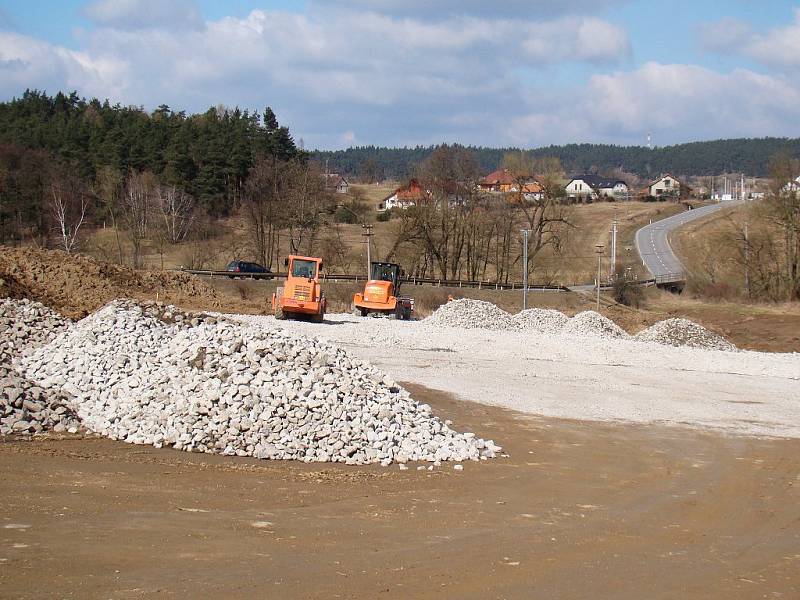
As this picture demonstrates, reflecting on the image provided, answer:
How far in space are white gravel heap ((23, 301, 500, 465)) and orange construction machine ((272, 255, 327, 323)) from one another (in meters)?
14.7

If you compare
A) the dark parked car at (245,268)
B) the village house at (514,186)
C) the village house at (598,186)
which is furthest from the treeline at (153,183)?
the village house at (598,186)

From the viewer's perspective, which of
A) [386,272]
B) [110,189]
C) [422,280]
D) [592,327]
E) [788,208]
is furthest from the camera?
[110,189]

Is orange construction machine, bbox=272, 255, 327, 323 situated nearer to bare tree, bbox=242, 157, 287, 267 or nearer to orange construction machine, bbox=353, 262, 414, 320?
orange construction machine, bbox=353, 262, 414, 320

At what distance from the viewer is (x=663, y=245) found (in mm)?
98438

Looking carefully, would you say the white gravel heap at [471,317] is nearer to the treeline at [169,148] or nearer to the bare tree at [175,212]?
the bare tree at [175,212]

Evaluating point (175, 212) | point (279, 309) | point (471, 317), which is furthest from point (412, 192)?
point (279, 309)

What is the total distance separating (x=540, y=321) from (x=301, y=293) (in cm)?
1119

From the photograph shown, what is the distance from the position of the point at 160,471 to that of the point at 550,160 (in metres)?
75.5

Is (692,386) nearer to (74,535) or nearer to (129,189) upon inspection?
(74,535)

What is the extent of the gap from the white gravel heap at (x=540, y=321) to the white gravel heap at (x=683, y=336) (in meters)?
3.34

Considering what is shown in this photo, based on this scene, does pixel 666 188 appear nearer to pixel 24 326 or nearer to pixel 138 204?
pixel 138 204

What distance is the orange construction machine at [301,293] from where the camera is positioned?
30594mm

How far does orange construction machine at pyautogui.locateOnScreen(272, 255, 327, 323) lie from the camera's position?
3059cm

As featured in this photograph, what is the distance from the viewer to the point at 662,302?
67.8m
